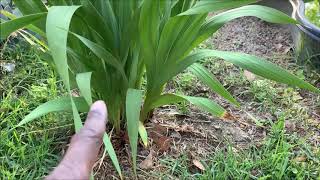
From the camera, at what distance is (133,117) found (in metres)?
1.21

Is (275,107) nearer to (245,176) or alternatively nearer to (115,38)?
(245,176)

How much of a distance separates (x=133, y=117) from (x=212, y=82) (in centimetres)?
29

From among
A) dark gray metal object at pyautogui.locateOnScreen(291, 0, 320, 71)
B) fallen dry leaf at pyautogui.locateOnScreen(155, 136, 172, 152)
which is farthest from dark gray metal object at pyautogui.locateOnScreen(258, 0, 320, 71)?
fallen dry leaf at pyautogui.locateOnScreen(155, 136, 172, 152)

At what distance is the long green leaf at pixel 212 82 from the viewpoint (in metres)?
1.36

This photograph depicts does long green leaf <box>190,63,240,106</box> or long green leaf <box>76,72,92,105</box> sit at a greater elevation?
long green leaf <box>190,63,240,106</box>

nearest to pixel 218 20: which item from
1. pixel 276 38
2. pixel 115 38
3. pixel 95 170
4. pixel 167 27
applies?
pixel 167 27

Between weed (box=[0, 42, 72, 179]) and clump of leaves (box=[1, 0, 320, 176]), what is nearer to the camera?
clump of leaves (box=[1, 0, 320, 176])

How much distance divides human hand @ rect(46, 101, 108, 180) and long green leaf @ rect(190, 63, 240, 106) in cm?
80

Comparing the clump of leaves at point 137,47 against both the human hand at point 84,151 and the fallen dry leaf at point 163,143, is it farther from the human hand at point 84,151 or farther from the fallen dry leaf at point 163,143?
the human hand at point 84,151

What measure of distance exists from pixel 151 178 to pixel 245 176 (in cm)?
28

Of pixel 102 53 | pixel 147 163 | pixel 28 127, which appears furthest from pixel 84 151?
pixel 28 127

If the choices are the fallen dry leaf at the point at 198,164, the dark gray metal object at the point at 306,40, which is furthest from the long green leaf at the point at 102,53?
the dark gray metal object at the point at 306,40

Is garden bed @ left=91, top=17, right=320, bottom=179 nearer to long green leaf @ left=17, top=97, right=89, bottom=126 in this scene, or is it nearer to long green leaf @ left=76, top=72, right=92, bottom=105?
long green leaf @ left=17, top=97, right=89, bottom=126

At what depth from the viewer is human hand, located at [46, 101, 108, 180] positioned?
1.66ft
